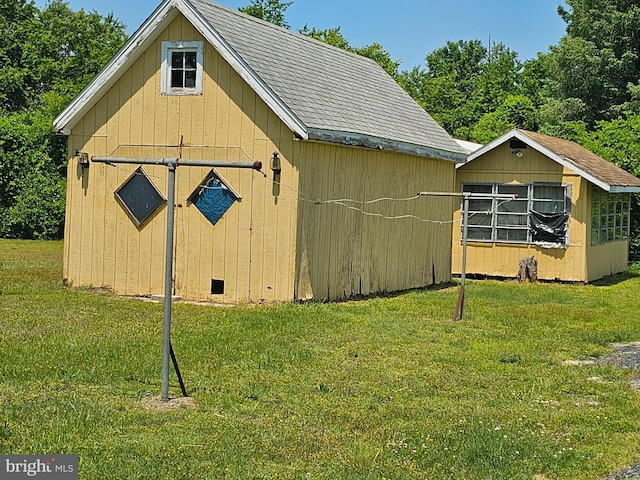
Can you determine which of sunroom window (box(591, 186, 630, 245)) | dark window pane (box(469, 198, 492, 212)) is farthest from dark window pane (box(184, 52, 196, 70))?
sunroom window (box(591, 186, 630, 245))

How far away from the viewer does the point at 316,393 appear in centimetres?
888

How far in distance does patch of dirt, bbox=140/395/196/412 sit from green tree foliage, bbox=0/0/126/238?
21.1 meters

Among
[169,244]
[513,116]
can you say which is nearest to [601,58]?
[513,116]

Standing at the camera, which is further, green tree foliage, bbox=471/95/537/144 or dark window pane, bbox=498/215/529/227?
green tree foliage, bbox=471/95/537/144

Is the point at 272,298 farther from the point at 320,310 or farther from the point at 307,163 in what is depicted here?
the point at 307,163

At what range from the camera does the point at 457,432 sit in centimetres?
759

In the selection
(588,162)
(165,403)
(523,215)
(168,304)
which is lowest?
(165,403)

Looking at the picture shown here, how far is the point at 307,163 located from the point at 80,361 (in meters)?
6.10

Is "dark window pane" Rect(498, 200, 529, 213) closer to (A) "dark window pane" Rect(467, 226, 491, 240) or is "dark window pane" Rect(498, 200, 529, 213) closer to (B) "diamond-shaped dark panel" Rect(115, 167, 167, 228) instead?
(A) "dark window pane" Rect(467, 226, 491, 240)

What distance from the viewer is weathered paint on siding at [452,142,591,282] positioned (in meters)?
21.2

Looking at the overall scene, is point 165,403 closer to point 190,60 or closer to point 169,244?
point 169,244

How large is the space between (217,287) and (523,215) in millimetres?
9058

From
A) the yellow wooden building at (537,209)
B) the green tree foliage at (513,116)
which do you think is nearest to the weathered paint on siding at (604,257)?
the yellow wooden building at (537,209)

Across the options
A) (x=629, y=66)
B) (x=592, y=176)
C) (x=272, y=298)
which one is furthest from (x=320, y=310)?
(x=629, y=66)
